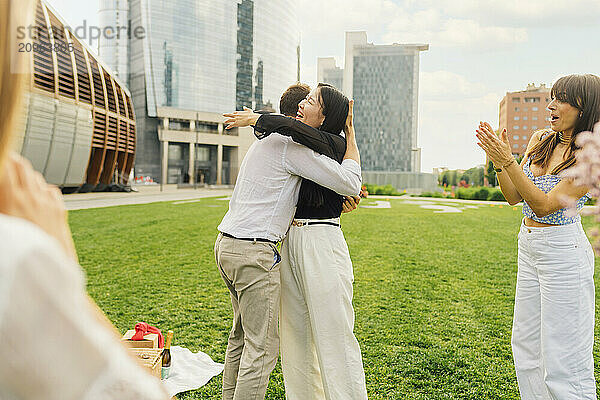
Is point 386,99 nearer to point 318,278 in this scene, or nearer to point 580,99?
point 580,99

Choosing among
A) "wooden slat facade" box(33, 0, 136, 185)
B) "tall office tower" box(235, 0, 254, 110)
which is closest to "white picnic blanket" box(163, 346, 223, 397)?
"wooden slat facade" box(33, 0, 136, 185)

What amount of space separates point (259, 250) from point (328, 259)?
16.2 inches

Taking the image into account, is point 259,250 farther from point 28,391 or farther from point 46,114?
point 46,114

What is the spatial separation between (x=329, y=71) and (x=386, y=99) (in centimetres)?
1257

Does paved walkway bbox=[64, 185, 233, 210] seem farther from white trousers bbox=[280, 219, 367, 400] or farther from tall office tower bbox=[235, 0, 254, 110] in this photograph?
tall office tower bbox=[235, 0, 254, 110]

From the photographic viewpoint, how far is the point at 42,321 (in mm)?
450

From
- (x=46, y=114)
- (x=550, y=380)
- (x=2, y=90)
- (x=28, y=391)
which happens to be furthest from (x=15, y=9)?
(x=46, y=114)

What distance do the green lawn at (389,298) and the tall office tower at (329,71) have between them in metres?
71.2

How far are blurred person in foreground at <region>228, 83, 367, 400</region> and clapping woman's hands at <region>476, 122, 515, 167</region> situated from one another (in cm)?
73

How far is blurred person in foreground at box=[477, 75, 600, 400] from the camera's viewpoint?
2.52m

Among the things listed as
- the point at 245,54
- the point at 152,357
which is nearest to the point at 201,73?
the point at 245,54

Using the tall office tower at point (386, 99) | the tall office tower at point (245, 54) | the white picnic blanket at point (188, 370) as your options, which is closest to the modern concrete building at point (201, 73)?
the tall office tower at point (245, 54)

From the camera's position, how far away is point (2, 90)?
50 centimetres

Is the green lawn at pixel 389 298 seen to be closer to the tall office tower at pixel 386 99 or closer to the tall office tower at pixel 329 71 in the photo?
the tall office tower at pixel 386 99
